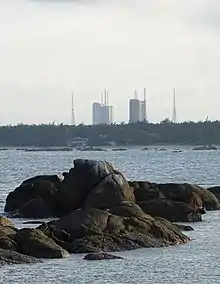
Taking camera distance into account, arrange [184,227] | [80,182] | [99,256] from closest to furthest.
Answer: [99,256], [184,227], [80,182]

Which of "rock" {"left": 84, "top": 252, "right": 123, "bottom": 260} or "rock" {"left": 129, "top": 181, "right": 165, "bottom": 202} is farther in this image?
"rock" {"left": 129, "top": 181, "right": 165, "bottom": 202}

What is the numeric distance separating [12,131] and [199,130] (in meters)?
40.7

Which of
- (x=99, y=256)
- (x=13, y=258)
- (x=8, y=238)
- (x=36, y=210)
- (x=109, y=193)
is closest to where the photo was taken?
(x=13, y=258)

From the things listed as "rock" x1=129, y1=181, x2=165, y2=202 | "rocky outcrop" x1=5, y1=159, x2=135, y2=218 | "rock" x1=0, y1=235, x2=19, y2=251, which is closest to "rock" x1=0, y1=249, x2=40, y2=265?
"rock" x1=0, y1=235, x2=19, y2=251

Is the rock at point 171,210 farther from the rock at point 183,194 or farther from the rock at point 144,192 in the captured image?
the rock at point 144,192

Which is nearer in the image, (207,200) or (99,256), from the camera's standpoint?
(99,256)

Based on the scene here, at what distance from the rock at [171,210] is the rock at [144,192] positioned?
8.96 feet

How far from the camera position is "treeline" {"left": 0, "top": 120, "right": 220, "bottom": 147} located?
177250mm

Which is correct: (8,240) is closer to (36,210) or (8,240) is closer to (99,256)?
(99,256)

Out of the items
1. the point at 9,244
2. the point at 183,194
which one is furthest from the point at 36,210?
the point at 9,244

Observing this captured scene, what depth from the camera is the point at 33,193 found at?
39.6 meters

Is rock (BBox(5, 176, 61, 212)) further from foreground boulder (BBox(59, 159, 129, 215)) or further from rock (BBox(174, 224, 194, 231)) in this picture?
rock (BBox(174, 224, 194, 231))

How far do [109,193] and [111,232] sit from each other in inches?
341

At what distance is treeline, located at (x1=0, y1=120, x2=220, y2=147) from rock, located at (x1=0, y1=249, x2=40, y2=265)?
15172 centimetres
